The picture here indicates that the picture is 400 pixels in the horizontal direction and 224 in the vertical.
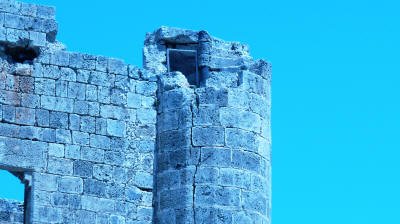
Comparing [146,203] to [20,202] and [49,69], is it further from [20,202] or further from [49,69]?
[20,202]

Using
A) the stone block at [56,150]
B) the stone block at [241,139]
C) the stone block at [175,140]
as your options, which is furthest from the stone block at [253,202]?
the stone block at [56,150]

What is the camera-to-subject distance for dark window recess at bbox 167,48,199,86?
48.1 ft

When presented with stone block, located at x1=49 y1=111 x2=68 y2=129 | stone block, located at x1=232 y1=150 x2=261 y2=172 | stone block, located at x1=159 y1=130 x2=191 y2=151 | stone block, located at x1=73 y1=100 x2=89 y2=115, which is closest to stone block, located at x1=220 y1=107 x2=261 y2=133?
stone block, located at x1=232 y1=150 x2=261 y2=172

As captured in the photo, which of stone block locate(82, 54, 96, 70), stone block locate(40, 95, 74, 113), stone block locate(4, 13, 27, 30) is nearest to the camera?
stone block locate(40, 95, 74, 113)

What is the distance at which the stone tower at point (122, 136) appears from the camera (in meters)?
13.2

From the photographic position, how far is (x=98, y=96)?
A: 1377 cm

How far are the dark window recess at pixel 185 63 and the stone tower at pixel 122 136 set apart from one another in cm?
43

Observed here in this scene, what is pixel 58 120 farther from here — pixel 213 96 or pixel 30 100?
pixel 213 96

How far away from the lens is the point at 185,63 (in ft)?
48.7

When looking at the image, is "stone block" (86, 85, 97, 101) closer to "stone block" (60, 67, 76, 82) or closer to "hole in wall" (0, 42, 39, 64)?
"stone block" (60, 67, 76, 82)

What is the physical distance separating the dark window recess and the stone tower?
1.41ft

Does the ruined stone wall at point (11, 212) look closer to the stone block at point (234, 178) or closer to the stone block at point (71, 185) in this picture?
the stone block at point (71, 185)

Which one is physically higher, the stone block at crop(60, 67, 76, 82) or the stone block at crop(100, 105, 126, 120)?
the stone block at crop(60, 67, 76, 82)

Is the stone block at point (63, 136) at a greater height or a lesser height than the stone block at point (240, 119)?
lesser
